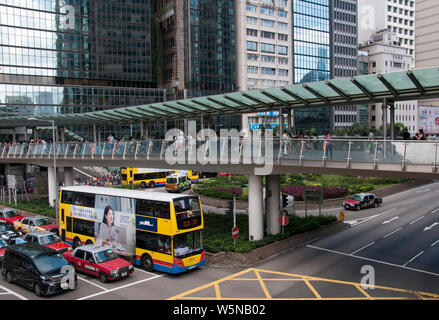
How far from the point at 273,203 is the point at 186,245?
749 cm

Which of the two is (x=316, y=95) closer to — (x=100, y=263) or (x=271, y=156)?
(x=271, y=156)

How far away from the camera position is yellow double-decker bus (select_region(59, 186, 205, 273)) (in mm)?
18141

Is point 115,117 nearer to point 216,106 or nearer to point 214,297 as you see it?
point 216,106

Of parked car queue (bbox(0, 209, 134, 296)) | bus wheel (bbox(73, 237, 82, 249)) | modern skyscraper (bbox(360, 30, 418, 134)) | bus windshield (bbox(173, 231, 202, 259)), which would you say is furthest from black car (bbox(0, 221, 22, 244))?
modern skyscraper (bbox(360, 30, 418, 134))

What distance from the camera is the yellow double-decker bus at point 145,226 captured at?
18.1 m

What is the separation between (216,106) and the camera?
25812 millimetres

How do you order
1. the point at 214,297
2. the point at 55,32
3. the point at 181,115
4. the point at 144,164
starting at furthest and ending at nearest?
the point at 55,32, the point at 181,115, the point at 144,164, the point at 214,297

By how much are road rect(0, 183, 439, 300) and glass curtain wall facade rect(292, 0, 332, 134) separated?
71.2m

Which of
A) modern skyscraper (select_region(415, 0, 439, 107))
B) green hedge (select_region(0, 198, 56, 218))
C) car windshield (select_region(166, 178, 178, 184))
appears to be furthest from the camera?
modern skyscraper (select_region(415, 0, 439, 107))

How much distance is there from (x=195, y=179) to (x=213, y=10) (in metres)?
43.5

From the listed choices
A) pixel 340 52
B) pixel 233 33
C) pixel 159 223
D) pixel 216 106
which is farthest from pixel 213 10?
pixel 159 223

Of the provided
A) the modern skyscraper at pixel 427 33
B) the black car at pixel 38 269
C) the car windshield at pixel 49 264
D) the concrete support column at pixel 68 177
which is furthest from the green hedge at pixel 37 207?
the modern skyscraper at pixel 427 33

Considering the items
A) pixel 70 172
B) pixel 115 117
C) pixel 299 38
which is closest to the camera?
pixel 115 117

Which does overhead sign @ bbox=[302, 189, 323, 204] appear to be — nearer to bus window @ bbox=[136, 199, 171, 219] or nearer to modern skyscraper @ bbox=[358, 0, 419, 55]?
bus window @ bbox=[136, 199, 171, 219]
